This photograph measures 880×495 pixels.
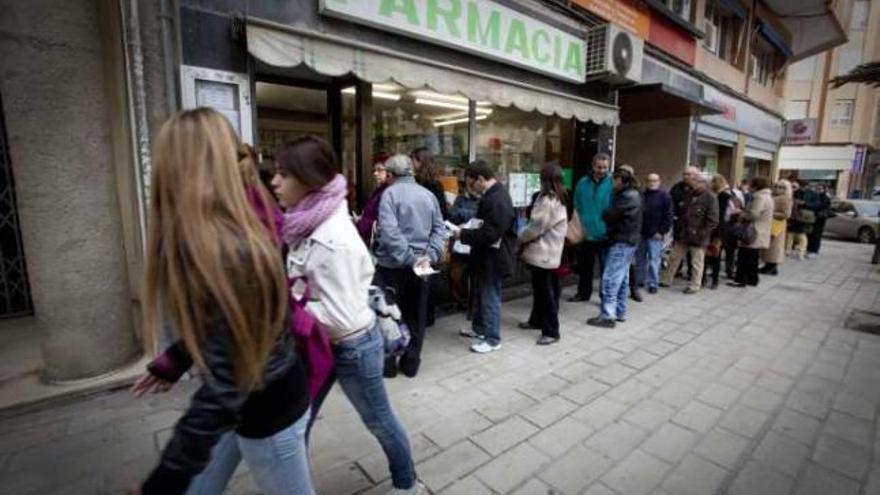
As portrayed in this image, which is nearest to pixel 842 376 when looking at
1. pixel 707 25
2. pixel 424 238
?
pixel 424 238

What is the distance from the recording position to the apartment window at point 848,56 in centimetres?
2719

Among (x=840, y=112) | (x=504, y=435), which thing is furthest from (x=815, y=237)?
(x=840, y=112)

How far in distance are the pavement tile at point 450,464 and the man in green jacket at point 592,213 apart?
143 inches

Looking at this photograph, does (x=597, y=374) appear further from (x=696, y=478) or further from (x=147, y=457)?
(x=147, y=457)

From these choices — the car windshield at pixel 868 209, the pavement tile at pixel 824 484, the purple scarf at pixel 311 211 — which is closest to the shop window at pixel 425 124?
the purple scarf at pixel 311 211

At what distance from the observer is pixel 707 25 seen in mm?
11547

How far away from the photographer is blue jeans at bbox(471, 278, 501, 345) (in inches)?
170

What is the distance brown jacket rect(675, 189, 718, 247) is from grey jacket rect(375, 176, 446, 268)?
4.85m

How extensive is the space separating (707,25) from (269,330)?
542 inches

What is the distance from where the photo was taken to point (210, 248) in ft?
3.86

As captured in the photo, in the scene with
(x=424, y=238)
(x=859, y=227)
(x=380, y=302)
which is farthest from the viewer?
(x=859, y=227)

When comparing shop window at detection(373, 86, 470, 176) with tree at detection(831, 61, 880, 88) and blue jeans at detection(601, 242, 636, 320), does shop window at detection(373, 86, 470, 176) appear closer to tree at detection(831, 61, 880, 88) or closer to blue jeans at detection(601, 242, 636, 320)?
blue jeans at detection(601, 242, 636, 320)

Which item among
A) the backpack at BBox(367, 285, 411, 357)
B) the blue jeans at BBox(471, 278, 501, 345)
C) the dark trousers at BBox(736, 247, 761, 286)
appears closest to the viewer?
the backpack at BBox(367, 285, 411, 357)

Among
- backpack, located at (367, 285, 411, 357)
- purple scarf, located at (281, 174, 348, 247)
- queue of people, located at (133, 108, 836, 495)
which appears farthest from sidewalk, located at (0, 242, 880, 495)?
purple scarf, located at (281, 174, 348, 247)
